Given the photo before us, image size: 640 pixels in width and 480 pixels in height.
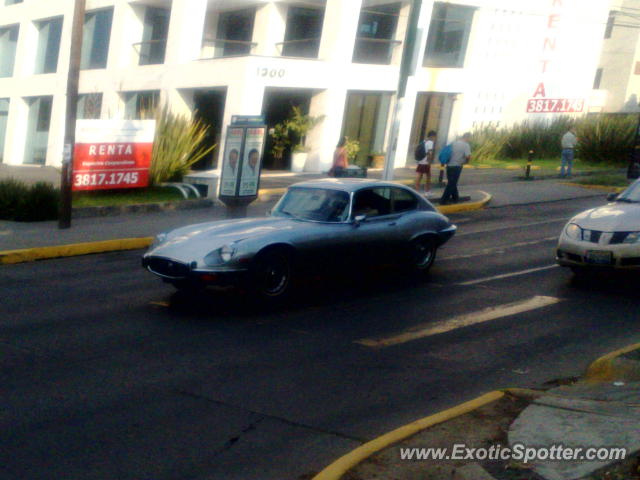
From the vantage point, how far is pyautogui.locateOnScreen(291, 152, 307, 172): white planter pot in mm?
30297

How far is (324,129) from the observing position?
30188mm

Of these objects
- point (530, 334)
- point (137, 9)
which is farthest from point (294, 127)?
point (530, 334)

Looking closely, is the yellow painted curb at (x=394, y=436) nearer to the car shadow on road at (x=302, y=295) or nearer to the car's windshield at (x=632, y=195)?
the car shadow on road at (x=302, y=295)

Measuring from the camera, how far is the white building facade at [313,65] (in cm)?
3006

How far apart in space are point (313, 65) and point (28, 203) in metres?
13.6

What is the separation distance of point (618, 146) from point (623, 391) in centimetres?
2829

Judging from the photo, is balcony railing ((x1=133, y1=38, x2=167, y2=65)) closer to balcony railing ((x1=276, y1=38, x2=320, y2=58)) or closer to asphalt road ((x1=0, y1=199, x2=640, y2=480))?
balcony railing ((x1=276, y1=38, x2=320, y2=58))

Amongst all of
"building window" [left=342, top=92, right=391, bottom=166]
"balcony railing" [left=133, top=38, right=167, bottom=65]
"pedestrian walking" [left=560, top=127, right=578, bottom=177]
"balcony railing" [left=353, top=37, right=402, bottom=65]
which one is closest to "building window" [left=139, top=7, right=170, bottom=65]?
"balcony railing" [left=133, top=38, right=167, bottom=65]

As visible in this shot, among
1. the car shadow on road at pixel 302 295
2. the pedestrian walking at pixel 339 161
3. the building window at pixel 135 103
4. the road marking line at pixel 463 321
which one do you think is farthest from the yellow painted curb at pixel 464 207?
the building window at pixel 135 103

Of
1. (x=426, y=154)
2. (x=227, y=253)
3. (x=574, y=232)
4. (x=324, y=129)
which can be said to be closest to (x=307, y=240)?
(x=227, y=253)

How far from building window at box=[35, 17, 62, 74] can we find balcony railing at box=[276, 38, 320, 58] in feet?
42.2

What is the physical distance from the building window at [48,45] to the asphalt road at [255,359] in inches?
1122

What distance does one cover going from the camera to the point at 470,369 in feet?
27.1

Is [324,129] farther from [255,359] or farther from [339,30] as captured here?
[255,359]
